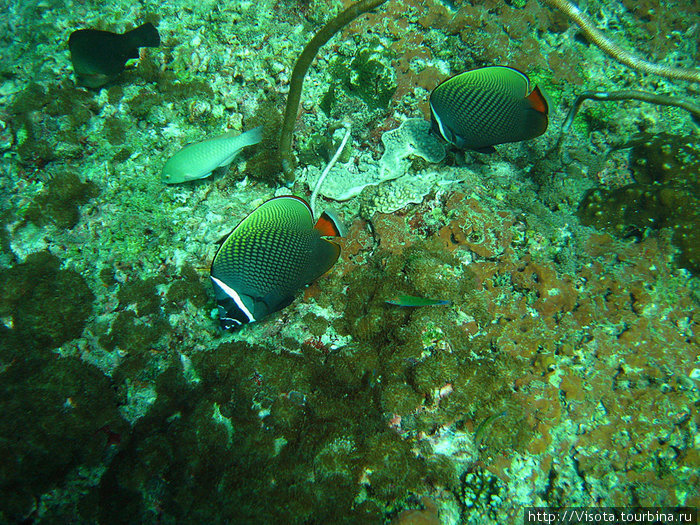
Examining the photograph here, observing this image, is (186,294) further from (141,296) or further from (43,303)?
(43,303)

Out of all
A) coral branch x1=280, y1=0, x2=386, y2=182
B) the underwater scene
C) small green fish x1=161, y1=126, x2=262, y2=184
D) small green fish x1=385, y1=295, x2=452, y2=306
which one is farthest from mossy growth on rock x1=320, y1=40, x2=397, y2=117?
small green fish x1=385, y1=295, x2=452, y2=306

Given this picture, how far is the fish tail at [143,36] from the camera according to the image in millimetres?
3645

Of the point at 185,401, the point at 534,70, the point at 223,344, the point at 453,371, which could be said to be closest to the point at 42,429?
the point at 185,401

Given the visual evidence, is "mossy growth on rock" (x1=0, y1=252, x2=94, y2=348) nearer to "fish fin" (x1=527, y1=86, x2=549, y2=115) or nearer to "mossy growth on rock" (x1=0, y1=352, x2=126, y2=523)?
"mossy growth on rock" (x1=0, y1=352, x2=126, y2=523)

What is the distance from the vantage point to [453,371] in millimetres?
2297

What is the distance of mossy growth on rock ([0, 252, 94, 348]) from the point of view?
2.72 metres

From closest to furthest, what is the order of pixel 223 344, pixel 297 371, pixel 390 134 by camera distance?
pixel 297 371 → pixel 223 344 → pixel 390 134

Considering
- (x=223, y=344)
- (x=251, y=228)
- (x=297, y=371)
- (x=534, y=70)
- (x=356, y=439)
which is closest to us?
(x=251, y=228)

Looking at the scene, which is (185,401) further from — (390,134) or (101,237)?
(390,134)

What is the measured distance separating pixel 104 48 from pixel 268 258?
148 inches

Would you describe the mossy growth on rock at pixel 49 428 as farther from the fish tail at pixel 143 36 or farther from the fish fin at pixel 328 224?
the fish tail at pixel 143 36

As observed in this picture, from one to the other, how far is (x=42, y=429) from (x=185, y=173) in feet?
7.70

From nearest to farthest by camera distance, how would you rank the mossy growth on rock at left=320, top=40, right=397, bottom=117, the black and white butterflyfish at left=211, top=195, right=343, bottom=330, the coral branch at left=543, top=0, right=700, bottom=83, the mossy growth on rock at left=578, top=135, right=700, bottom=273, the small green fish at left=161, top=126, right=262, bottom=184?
the black and white butterflyfish at left=211, top=195, right=343, bottom=330
the mossy growth on rock at left=578, top=135, right=700, bottom=273
the small green fish at left=161, top=126, right=262, bottom=184
the mossy growth on rock at left=320, top=40, right=397, bottom=117
the coral branch at left=543, top=0, right=700, bottom=83

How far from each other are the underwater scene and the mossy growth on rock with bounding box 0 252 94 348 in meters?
0.02
